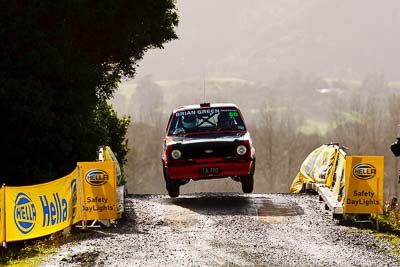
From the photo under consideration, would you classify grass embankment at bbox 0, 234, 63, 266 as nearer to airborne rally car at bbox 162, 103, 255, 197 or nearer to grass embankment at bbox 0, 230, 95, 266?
grass embankment at bbox 0, 230, 95, 266

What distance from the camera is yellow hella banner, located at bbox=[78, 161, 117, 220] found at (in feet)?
45.1

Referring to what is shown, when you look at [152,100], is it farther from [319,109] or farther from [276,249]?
[276,249]

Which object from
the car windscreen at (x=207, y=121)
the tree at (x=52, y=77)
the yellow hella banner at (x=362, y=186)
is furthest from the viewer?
the tree at (x=52, y=77)

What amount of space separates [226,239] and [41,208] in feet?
10.7

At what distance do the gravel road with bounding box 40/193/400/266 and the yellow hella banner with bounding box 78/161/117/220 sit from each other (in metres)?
0.36

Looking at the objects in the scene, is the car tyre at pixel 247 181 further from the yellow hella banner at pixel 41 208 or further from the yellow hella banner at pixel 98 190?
the yellow hella banner at pixel 41 208

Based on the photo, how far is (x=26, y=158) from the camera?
18.6 meters

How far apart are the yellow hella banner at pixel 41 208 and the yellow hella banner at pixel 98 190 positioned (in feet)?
0.53

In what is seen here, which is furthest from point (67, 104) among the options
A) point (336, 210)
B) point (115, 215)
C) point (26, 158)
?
point (336, 210)

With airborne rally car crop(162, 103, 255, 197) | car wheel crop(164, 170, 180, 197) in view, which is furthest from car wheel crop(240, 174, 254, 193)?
car wheel crop(164, 170, 180, 197)

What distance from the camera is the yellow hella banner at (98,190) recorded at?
1376 cm

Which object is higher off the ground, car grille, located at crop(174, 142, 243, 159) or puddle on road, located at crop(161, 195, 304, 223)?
car grille, located at crop(174, 142, 243, 159)

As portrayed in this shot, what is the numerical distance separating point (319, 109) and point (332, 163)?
168027mm

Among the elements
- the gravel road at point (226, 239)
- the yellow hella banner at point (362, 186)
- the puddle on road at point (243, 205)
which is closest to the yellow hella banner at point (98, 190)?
the gravel road at point (226, 239)
